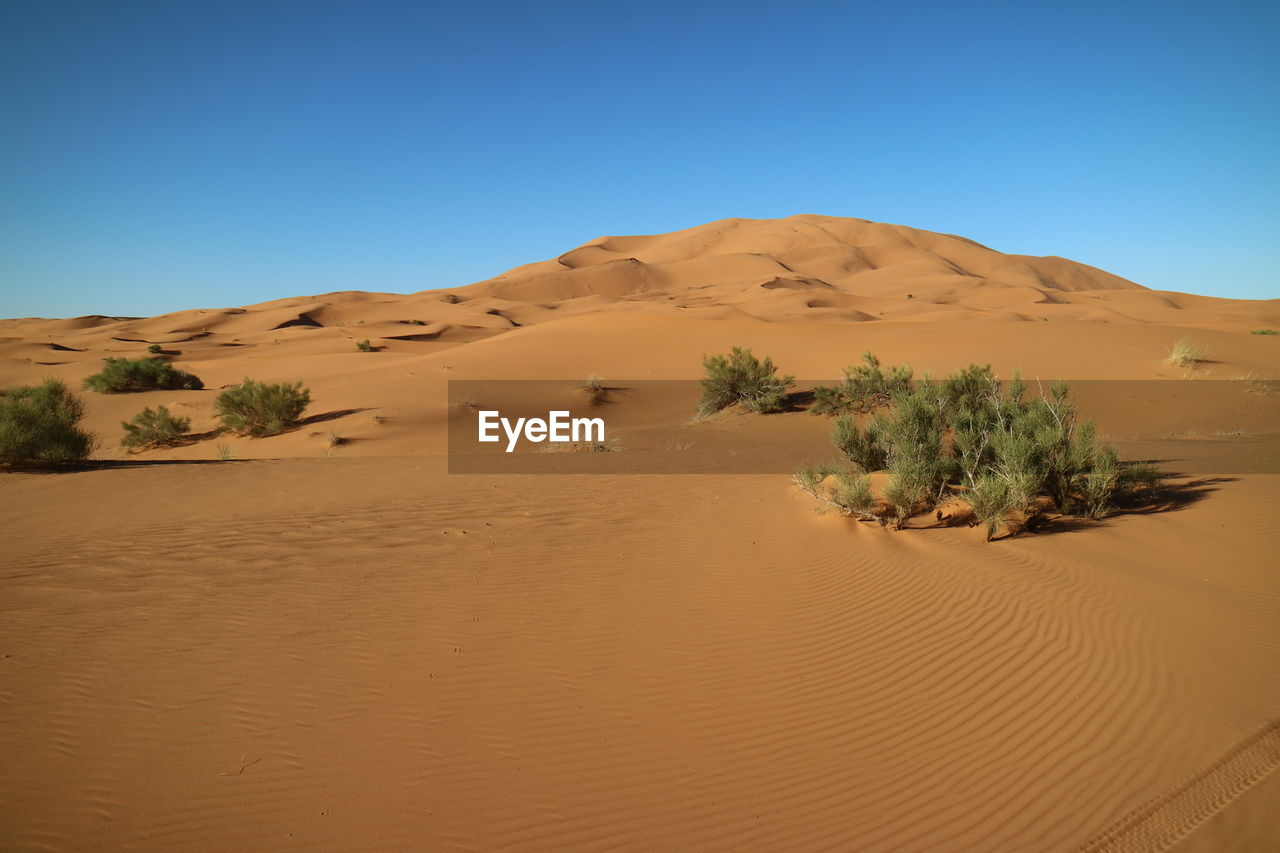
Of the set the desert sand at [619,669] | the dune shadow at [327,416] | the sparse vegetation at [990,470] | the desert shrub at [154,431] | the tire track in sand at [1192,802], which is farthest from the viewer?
the dune shadow at [327,416]

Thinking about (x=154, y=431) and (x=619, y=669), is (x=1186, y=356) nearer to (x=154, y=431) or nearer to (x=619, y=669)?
(x=619, y=669)

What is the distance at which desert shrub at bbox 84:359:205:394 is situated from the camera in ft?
76.2

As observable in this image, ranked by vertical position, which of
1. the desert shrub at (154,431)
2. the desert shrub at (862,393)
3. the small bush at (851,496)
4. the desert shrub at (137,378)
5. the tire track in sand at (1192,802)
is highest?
the desert shrub at (137,378)

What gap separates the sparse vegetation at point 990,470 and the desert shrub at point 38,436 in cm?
1186

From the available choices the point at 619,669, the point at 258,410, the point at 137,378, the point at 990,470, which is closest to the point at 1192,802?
the point at 619,669

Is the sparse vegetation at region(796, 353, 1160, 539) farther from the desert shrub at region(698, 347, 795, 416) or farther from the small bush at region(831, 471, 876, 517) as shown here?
the desert shrub at region(698, 347, 795, 416)

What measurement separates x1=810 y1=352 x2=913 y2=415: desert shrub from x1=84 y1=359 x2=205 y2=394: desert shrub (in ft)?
67.4

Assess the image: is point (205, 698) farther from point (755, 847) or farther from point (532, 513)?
point (532, 513)

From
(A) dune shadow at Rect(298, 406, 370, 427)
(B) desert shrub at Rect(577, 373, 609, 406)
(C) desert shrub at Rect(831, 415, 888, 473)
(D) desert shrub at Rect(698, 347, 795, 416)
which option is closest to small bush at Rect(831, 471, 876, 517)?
(C) desert shrub at Rect(831, 415, 888, 473)

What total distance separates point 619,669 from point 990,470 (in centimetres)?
512

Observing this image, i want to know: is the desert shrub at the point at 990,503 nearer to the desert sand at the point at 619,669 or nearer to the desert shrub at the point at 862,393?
the desert sand at the point at 619,669

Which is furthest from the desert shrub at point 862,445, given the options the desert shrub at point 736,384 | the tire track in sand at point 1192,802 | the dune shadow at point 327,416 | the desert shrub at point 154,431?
the desert shrub at point 154,431

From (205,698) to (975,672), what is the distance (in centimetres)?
445

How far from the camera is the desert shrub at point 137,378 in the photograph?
23.2 metres
